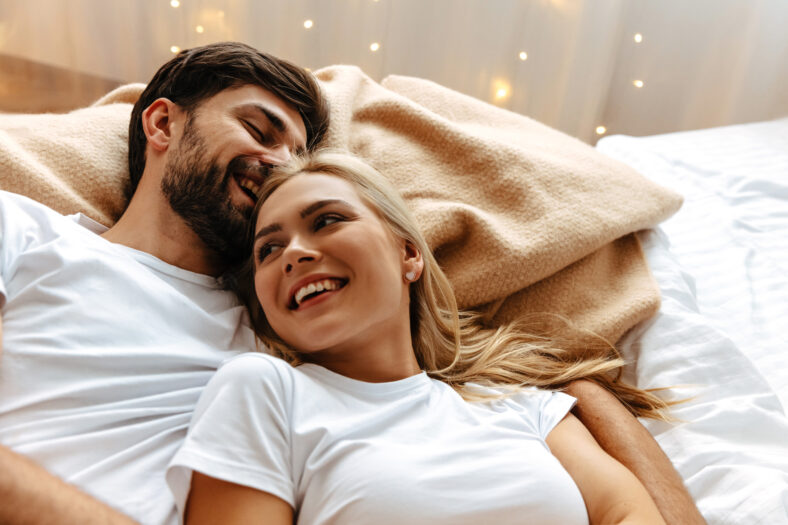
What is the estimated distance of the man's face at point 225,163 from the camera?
120cm

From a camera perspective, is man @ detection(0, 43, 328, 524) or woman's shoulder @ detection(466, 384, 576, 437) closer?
man @ detection(0, 43, 328, 524)

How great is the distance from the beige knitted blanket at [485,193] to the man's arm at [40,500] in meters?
0.57

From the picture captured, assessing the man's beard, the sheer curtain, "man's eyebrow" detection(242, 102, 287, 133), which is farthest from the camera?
the sheer curtain

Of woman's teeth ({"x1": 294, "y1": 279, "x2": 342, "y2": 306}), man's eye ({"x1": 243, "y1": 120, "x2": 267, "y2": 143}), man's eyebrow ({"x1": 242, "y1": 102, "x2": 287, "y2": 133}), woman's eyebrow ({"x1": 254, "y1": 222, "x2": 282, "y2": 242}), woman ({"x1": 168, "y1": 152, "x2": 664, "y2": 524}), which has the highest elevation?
man's eyebrow ({"x1": 242, "y1": 102, "x2": 287, "y2": 133})

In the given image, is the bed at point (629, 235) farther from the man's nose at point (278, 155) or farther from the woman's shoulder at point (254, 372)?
the woman's shoulder at point (254, 372)

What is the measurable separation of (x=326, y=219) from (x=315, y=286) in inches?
4.6

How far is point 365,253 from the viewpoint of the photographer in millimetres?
995

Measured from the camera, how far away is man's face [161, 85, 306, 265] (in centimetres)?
120

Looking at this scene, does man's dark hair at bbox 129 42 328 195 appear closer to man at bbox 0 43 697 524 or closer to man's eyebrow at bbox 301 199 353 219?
man at bbox 0 43 697 524

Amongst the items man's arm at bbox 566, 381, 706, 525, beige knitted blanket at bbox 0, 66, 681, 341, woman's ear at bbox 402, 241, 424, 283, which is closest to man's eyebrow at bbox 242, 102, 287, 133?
beige knitted blanket at bbox 0, 66, 681, 341

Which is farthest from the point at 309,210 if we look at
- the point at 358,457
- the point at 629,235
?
the point at 629,235

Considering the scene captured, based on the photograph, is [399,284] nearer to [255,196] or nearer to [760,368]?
[255,196]

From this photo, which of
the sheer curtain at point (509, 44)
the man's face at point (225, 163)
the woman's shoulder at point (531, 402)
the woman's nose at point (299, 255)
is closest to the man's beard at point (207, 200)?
the man's face at point (225, 163)

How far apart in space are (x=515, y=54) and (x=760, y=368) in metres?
1.75
